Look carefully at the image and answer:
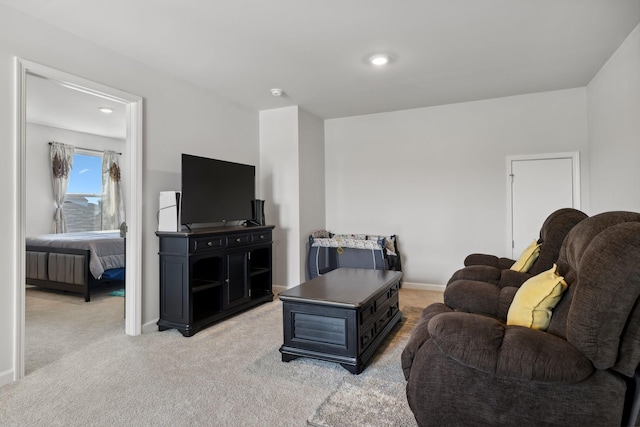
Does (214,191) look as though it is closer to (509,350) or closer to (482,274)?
(482,274)

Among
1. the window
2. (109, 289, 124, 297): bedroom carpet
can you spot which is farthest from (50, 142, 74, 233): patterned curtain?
(109, 289, 124, 297): bedroom carpet

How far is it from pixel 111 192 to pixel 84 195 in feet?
1.52

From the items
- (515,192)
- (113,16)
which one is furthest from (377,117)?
(113,16)

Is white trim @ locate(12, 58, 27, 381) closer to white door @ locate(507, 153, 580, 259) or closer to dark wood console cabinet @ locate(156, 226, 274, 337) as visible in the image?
dark wood console cabinet @ locate(156, 226, 274, 337)

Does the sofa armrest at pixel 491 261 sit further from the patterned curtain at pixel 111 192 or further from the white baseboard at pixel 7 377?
the patterned curtain at pixel 111 192

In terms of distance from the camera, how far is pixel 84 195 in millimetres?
6809

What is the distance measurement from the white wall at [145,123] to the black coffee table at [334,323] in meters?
1.58

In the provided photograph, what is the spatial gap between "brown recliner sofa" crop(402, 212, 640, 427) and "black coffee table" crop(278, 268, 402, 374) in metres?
0.86

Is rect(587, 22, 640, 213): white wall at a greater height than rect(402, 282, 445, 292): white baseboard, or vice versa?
rect(587, 22, 640, 213): white wall

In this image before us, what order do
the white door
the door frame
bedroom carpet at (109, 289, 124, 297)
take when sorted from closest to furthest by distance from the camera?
the door frame
the white door
bedroom carpet at (109, 289, 124, 297)

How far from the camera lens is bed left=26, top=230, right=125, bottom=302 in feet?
14.4

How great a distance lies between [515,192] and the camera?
4.54 m

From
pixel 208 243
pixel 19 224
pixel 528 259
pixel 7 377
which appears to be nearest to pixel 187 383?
pixel 7 377

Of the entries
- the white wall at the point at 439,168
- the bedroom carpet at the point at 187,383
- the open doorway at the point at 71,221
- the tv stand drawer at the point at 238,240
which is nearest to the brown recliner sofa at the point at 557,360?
the bedroom carpet at the point at 187,383
